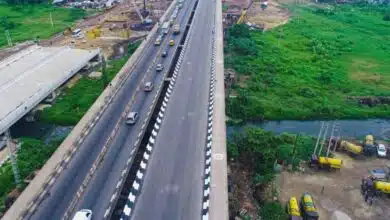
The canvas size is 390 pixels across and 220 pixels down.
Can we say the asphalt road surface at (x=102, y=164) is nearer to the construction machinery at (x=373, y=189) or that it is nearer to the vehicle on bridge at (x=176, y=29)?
the construction machinery at (x=373, y=189)

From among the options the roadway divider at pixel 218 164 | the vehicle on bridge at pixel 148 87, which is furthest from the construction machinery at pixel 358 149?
the vehicle on bridge at pixel 148 87

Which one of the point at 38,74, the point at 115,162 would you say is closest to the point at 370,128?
the point at 115,162

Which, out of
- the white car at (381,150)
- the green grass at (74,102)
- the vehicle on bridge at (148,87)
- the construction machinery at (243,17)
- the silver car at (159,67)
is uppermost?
the construction machinery at (243,17)

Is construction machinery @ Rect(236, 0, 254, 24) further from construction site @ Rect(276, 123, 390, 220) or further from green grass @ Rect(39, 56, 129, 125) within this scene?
construction site @ Rect(276, 123, 390, 220)

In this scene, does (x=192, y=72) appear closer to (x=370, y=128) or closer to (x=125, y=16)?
(x=370, y=128)

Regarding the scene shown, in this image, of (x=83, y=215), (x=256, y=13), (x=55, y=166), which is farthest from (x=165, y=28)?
(x=83, y=215)

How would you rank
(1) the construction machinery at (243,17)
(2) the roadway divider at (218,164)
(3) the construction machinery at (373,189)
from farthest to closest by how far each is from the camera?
(1) the construction machinery at (243,17) < (3) the construction machinery at (373,189) < (2) the roadway divider at (218,164)

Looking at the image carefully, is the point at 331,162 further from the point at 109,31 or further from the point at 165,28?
the point at 109,31
